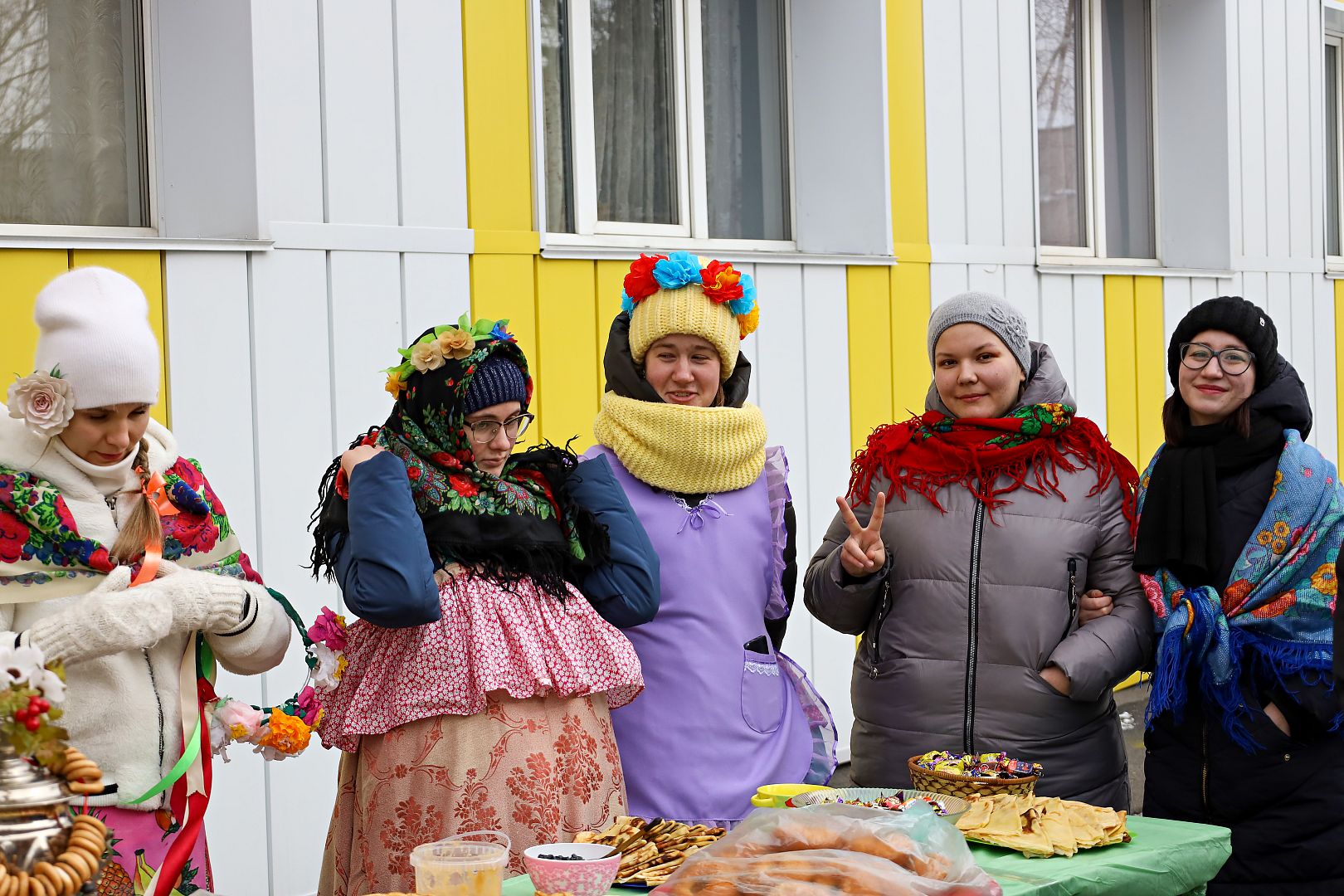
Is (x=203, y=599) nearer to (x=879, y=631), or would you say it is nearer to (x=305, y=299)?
(x=879, y=631)

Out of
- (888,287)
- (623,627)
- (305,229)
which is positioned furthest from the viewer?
(888,287)

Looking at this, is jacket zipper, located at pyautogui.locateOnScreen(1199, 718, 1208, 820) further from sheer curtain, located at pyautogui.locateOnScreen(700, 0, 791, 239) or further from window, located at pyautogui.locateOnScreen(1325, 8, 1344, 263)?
window, located at pyautogui.locateOnScreen(1325, 8, 1344, 263)

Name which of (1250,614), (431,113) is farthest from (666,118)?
(1250,614)

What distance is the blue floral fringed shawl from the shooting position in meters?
2.93

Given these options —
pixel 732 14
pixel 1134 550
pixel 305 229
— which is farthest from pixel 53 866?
pixel 732 14

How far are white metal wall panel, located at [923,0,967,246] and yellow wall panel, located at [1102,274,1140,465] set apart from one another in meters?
0.98

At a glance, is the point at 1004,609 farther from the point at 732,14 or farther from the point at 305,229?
the point at 732,14

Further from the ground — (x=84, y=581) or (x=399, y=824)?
(x=84, y=581)

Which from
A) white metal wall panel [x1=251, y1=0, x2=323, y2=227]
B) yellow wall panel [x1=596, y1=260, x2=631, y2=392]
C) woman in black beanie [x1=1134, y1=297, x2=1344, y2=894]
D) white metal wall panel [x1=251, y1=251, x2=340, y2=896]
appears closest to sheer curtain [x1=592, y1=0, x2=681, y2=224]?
yellow wall panel [x1=596, y1=260, x2=631, y2=392]

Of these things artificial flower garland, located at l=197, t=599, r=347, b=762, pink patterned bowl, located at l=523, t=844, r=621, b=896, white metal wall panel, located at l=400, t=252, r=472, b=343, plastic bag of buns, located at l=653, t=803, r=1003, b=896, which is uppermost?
white metal wall panel, located at l=400, t=252, r=472, b=343

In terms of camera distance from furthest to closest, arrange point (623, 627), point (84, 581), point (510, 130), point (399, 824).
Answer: point (510, 130), point (623, 627), point (399, 824), point (84, 581)

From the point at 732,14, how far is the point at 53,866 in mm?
4350

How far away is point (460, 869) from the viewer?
6.53 ft

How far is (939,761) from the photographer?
103 inches
